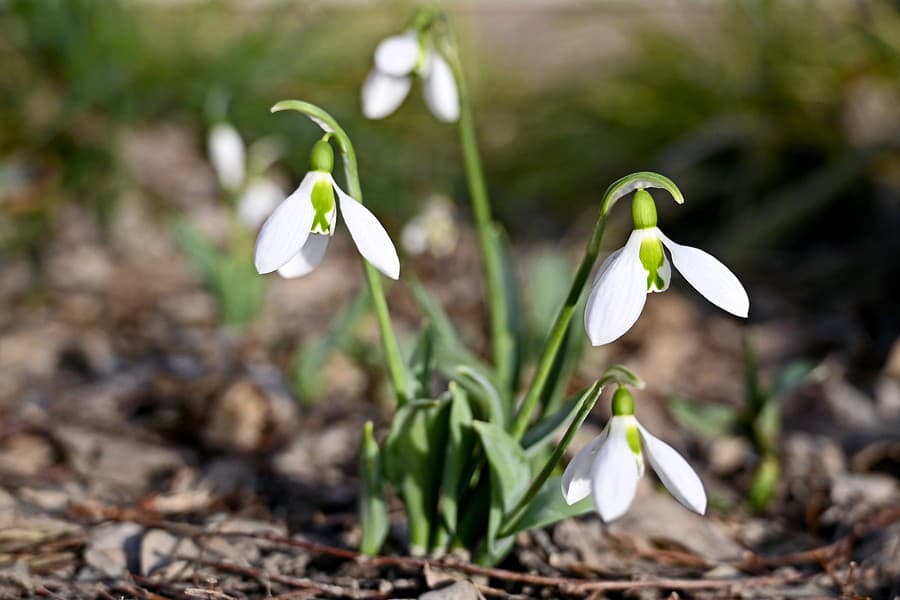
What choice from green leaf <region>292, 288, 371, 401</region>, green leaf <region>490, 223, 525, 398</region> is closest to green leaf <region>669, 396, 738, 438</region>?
green leaf <region>490, 223, 525, 398</region>

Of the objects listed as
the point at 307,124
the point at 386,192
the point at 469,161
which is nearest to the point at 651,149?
the point at 386,192

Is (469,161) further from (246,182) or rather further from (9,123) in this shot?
(9,123)

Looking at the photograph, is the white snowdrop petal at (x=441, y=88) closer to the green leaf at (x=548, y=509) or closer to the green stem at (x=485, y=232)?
the green stem at (x=485, y=232)

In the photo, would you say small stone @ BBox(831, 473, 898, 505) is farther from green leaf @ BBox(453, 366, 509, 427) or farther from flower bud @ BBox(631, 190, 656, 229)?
flower bud @ BBox(631, 190, 656, 229)

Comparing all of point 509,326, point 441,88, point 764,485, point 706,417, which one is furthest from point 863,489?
point 441,88

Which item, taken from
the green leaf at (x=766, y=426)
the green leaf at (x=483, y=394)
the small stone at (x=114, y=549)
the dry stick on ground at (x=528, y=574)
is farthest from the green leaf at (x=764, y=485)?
the small stone at (x=114, y=549)
